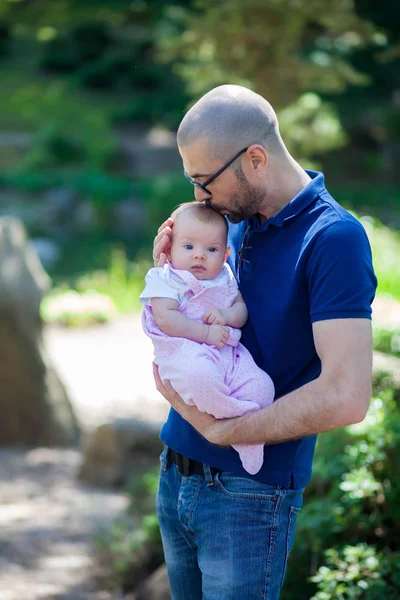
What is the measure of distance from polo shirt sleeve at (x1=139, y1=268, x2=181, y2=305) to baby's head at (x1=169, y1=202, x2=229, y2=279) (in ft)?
0.20

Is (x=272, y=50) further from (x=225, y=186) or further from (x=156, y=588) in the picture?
(x=225, y=186)

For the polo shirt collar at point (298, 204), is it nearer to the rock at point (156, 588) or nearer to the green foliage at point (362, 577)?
the green foliage at point (362, 577)

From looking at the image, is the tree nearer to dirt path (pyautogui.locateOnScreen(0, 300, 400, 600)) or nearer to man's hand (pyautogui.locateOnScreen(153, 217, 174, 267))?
dirt path (pyautogui.locateOnScreen(0, 300, 400, 600))

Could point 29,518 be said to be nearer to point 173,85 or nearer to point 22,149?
point 22,149

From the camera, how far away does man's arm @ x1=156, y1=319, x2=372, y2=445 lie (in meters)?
1.92

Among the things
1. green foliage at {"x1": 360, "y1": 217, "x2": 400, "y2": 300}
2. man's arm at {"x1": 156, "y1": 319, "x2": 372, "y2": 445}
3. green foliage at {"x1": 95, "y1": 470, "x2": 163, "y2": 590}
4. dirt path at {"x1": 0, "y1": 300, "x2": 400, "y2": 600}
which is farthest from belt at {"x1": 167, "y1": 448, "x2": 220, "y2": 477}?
green foliage at {"x1": 360, "y1": 217, "x2": 400, "y2": 300}

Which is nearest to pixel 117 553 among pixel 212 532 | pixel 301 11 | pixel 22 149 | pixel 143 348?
pixel 212 532

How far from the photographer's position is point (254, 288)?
87.3 inches

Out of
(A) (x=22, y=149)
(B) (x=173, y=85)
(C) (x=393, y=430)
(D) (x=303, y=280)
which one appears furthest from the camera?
(B) (x=173, y=85)

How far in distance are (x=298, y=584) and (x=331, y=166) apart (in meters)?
22.5

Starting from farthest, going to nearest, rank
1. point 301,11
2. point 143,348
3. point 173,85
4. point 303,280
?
1. point 173,85
2. point 301,11
3. point 143,348
4. point 303,280

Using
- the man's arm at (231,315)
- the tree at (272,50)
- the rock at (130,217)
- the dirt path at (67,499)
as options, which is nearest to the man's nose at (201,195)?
the man's arm at (231,315)

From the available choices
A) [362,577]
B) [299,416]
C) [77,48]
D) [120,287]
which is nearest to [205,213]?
[299,416]

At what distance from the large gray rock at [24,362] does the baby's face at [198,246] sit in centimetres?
395
